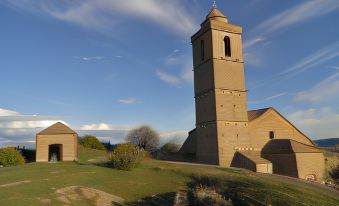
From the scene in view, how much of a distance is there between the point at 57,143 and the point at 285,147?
974 inches

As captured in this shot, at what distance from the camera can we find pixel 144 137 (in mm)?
71750

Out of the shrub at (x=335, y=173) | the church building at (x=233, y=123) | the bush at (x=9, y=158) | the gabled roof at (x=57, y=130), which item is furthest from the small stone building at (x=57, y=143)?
the shrub at (x=335, y=173)

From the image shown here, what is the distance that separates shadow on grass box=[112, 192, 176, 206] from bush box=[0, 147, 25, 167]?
75.4 feet

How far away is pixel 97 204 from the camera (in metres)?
18.4

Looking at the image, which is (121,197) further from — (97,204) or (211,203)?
(211,203)

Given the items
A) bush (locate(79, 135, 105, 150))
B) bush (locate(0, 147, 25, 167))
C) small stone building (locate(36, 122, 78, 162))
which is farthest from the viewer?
bush (locate(79, 135, 105, 150))

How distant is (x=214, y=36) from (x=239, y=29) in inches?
167

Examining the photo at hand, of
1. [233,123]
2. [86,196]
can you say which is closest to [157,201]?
[86,196]

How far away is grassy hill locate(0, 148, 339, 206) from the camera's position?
61.0 ft

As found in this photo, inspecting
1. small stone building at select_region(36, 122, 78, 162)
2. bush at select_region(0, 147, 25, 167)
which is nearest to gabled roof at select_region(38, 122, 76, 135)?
small stone building at select_region(36, 122, 78, 162)

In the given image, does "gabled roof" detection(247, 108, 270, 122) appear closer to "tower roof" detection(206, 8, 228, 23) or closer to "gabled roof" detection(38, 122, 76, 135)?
"tower roof" detection(206, 8, 228, 23)

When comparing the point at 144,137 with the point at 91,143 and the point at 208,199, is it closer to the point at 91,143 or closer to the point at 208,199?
the point at 91,143

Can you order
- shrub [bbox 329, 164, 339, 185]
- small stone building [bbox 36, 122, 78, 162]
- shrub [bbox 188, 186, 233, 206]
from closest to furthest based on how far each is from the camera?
shrub [bbox 188, 186, 233, 206] → shrub [bbox 329, 164, 339, 185] → small stone building [bbox 36, 122, 78, 162]

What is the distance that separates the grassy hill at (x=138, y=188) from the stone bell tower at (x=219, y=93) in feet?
25.1
